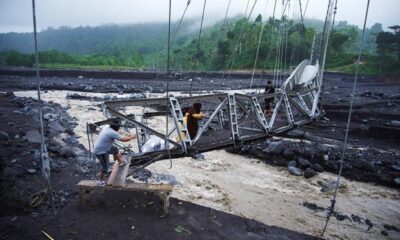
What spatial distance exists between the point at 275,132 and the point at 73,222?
5.28 m

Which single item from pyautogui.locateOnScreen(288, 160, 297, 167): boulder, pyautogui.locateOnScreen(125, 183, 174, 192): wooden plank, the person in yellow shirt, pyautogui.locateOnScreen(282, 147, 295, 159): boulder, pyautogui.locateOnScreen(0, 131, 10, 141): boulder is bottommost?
pyautogui.locateOnScreen(288, 160, 297, 167): boulder

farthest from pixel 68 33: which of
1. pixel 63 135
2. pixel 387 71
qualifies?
pixel 63 135

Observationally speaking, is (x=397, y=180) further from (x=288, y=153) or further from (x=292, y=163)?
(x=288, y=153)

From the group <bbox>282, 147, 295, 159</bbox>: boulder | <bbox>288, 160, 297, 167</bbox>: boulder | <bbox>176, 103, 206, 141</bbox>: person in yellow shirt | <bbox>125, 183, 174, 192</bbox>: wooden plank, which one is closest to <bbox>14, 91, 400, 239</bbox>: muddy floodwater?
<bbox>288, 160, 297, 167</bbox>: boulder

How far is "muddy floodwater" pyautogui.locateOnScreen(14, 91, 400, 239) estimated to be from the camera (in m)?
7.09

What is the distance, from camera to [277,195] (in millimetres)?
8453

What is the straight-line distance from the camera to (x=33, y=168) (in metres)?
7.59

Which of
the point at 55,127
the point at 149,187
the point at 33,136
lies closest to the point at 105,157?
the point at 149,187

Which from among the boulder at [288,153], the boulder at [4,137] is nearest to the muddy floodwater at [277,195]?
the boulder at [288,153]

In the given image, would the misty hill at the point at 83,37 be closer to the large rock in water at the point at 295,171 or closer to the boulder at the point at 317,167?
the large rock in water at the point at 295,171

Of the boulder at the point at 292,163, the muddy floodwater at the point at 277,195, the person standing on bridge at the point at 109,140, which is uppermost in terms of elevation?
the person standing on bridge at the point at 109,140

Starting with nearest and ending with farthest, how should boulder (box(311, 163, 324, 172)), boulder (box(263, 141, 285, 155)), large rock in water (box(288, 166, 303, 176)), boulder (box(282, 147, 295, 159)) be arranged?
large rock in water (box(288, 166, 303, 176)) → boulder (box(311, 163, 324, 172)) → boulder (box(282, 147, 295, 159)) → boulder (box(263, 141, 285, 155))

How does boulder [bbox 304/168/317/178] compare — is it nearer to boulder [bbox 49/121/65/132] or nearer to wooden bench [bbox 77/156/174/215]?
wooden bench [bbox 77/156/174/215]

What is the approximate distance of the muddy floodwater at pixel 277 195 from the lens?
23.3ft
